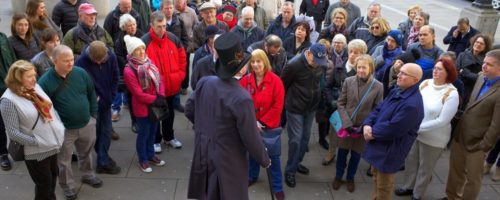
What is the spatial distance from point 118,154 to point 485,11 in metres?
8.74

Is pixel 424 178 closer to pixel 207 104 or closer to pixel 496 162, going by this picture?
pixel 496 162

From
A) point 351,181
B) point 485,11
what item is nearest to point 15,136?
point 351,181

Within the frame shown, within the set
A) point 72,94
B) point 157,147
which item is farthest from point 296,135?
point 72,94

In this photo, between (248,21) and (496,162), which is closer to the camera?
(496,162)

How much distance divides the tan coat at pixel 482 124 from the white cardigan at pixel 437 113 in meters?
0.14

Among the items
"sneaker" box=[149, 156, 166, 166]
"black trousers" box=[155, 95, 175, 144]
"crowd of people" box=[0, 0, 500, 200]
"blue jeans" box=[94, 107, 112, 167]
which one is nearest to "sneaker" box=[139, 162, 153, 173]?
"crowd of people" box=[0, 0, 500, 200]

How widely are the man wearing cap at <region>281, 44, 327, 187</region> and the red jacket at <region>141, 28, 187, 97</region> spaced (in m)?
1.49

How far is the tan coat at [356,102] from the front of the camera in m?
4.72

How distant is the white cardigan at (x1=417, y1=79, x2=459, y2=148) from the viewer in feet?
14.4

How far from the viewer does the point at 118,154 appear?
5.81 m

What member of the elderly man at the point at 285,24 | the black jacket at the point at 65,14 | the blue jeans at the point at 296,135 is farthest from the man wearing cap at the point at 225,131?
the black jacket at the point at 65,14

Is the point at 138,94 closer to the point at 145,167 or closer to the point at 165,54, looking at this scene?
the point at 165,54

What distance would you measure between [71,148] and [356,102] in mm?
3107

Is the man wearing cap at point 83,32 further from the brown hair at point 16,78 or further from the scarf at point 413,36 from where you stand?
the scarf at point 413,36
